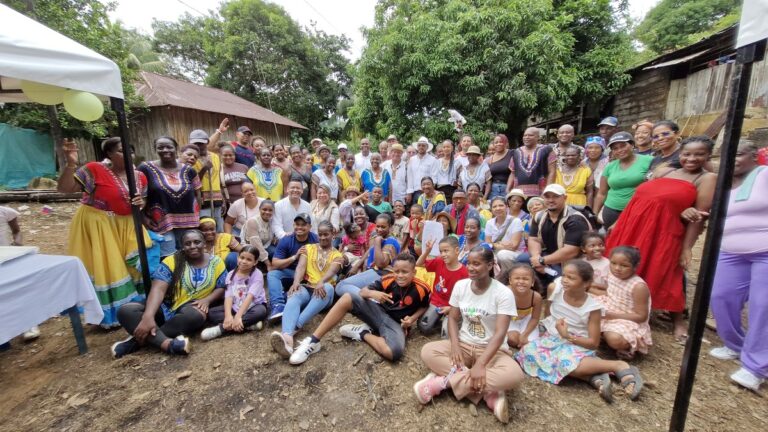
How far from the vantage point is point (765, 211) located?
2.57 m

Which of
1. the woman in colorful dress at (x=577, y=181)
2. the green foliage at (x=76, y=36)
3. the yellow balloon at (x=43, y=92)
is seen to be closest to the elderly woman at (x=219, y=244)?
the yellow balloon at (x=43, y=92)

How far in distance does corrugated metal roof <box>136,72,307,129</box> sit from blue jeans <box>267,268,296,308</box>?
11595mm

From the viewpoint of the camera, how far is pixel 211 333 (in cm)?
332

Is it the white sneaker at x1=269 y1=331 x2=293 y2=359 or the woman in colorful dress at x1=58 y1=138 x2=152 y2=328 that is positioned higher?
the woman in colorful dress at x1=58 y1=138 x2=152 y2=328

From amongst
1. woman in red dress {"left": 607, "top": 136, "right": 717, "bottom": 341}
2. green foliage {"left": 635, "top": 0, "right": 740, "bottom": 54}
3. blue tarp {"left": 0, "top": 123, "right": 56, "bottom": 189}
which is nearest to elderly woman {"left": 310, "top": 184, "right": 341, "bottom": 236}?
woman in red dress {"left": 607, "top": 136, "right": 717, "bottom": 341}

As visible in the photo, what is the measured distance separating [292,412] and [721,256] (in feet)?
12.5

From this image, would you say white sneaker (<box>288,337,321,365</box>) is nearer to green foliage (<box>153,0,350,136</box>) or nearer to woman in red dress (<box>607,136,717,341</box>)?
woman in red dress (<box>607,136,717,341</box>)

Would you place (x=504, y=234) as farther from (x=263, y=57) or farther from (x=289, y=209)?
(x=263, y=57)

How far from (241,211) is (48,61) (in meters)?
2.50

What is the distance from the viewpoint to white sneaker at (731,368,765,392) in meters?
2.53

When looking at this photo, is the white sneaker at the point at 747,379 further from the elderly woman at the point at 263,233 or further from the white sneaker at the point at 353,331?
the elderly woman at the point at 263,233

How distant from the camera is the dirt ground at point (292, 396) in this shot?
7.66 feet

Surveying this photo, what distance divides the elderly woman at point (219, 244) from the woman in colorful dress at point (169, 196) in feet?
0.47

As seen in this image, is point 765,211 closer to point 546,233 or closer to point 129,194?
point 546,233
